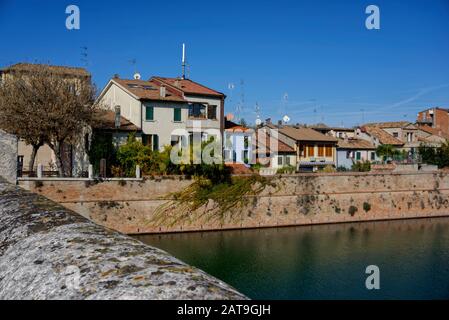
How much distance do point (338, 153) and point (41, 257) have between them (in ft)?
180

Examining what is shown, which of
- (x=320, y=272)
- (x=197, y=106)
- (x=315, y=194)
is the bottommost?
(x=320, y=272)

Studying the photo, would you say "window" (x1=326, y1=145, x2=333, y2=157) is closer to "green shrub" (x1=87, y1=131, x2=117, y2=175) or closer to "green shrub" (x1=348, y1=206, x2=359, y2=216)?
"green shrub" (x1=348, y1=206, x2=359, y2=216)

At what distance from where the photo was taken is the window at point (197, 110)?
42.0 meters

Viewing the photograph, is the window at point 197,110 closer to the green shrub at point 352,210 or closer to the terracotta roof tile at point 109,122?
the terracotta roof tile at point 109,122

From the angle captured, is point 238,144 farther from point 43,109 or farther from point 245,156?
point 43,109

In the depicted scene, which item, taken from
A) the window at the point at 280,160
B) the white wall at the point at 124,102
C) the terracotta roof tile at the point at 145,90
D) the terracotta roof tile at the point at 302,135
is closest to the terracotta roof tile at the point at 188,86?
the terracotta roof tile at the point at 145,90

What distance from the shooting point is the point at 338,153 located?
5597cm

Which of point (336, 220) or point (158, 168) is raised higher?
point (158, 168)

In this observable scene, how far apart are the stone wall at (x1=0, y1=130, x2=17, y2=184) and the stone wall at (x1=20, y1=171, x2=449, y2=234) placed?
65.1 feet

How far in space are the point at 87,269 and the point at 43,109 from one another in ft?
103

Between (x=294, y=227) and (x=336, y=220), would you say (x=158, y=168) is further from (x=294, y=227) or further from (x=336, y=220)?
(x=336, y=220)

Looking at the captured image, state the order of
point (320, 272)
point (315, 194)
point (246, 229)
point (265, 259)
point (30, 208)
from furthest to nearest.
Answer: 1. point (315, 194)
2. point (246, 229)
3. point (265, 259)
4. point (320, 272)
5. point (30, 208)

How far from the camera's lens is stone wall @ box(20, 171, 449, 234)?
3109 centimetres
